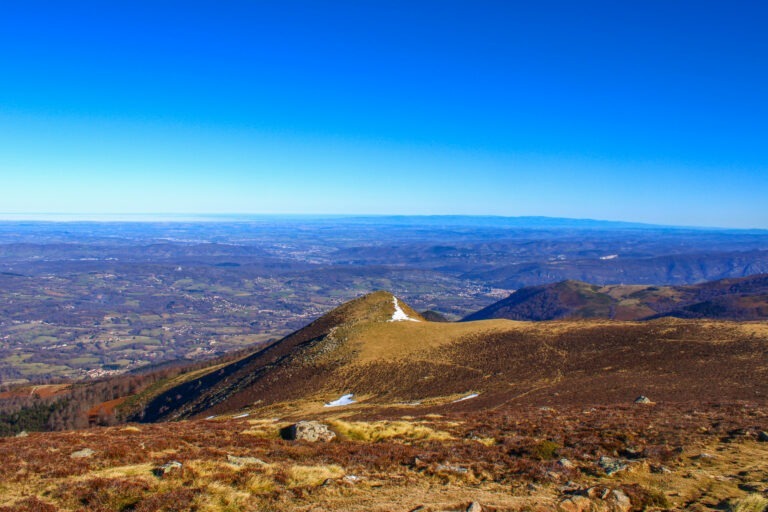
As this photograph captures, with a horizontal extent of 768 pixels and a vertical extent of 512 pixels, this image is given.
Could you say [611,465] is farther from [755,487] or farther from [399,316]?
[399,316]

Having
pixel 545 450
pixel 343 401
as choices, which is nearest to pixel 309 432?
pixel 545 450

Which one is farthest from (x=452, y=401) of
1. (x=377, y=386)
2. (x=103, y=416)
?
(x=103, y=416)

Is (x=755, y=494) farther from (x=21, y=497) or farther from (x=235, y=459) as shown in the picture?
(x=21, y=497)

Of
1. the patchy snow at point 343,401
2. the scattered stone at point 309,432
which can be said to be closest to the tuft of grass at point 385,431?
the scattered stone at point 309,432

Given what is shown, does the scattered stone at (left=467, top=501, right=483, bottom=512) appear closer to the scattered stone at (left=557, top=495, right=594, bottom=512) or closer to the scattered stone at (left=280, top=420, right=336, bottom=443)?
the scattered stone at (left=557, top=495, right=594, bottom=512)

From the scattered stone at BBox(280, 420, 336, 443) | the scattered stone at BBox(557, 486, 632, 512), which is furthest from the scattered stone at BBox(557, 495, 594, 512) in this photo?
the scattered stone at BBox(280, 420, 336, 443)

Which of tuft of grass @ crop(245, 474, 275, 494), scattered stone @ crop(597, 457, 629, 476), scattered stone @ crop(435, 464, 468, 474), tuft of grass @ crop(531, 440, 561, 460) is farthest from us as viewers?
tuft of grass @ crop(531, 440, 561, 460)
